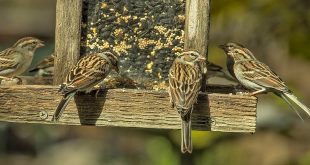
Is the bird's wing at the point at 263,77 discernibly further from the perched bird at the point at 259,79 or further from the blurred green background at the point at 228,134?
the blurred green background at the point at 228,134

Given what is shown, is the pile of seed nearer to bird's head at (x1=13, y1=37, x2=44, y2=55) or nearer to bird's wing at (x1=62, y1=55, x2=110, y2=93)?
bird's wing at (x1=62, y1=55, x2=110, y2=93)

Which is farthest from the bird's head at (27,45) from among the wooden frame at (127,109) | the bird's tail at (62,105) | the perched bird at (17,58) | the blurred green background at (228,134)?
the bird's tail at (62,105)

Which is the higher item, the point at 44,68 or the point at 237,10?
the point at 237,10

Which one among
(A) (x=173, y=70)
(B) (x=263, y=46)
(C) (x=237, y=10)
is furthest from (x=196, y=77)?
(B) (x=263, y=46)

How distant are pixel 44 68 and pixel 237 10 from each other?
6.52 feet

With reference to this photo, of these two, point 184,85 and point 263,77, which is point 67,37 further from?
point 263,77

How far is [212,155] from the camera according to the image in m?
10.7

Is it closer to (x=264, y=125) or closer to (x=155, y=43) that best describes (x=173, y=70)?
(x=155, y=43)

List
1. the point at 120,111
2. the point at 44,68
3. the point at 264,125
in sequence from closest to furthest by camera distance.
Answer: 1. the point at 120,111
2. the point at 44,68
3. the point at 264,125

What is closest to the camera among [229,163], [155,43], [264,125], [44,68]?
[155,43]

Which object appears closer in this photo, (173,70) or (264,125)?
(173,70)

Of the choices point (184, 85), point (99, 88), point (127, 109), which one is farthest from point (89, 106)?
point (184, 85)

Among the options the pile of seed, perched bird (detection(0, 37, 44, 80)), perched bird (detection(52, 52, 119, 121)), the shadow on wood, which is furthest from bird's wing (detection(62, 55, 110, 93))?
perched bird (detection(0, 37, 44, 80))

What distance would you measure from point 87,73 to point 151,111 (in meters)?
0.63
